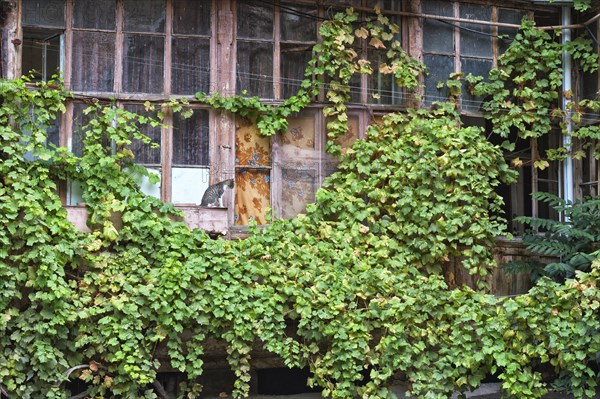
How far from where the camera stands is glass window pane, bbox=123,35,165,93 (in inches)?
433

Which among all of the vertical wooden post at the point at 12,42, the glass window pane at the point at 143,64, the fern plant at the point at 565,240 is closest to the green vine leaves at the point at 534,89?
the fern plant at the point at 565,240

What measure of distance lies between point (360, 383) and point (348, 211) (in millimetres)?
2113

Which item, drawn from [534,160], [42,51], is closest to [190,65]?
[42,51]

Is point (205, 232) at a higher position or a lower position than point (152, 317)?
higher

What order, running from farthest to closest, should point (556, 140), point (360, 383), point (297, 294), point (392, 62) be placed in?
point (556, 140) < point (392, 62) < point (360, 383) < point (297, 294)

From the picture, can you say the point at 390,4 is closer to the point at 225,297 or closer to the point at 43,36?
the point at 43,36

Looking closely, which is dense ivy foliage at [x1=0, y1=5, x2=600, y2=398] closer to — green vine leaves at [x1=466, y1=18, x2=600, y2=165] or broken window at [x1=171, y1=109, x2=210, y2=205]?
broken window at [x1=171, y1=109, x2=210, y2=205]

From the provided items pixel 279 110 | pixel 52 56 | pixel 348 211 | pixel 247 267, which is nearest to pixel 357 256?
pixel 348 211

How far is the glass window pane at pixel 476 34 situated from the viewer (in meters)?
12.1

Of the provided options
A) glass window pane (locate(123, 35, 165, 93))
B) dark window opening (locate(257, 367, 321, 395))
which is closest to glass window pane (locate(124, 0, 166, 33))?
glass window pane (locate(123, 35, 165, 93))

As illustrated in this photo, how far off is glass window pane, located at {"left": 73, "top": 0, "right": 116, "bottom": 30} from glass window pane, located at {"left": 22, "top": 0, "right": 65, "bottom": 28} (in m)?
0.17

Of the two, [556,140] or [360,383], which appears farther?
[556,140]

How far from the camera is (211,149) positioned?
1114 centimetres

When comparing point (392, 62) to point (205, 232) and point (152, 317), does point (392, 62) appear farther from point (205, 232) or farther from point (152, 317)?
point (152, 317)
